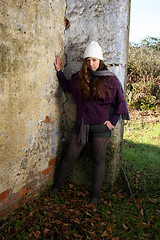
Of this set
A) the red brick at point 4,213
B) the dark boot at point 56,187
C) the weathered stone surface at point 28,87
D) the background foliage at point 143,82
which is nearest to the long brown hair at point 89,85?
the weathered stone surface at point 28,87

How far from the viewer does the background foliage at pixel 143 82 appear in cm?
832

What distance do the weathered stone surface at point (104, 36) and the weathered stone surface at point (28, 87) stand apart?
6.3 inches

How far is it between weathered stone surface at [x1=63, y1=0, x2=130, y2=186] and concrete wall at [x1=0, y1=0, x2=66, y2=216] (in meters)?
0.15

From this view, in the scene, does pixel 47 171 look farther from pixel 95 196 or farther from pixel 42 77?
pixel 42 77

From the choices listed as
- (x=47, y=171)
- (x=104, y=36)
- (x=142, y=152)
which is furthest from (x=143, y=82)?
(x=47, y=171)

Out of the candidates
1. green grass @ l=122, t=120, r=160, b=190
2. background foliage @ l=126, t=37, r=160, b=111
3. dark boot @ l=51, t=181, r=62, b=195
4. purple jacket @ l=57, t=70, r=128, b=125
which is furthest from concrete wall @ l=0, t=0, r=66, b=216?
background foliage @ l=126, t=37, r=160, b=111

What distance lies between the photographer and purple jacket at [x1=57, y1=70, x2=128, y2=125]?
2.68 m

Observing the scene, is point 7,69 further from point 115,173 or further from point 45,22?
point 115,173

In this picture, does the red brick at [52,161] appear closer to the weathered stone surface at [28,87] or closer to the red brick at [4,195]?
the weathered stone surface at [28,87]

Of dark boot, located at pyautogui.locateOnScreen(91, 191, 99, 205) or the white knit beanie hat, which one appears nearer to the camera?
the white knit beanie hat

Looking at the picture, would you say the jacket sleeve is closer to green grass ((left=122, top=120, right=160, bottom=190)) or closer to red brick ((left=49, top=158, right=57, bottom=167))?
red brick ((left=49, top=158, right=57, bottom=167))

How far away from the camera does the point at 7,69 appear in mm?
2123

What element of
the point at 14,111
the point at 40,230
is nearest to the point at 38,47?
the point at 14,111

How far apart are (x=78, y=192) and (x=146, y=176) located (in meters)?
1.23
